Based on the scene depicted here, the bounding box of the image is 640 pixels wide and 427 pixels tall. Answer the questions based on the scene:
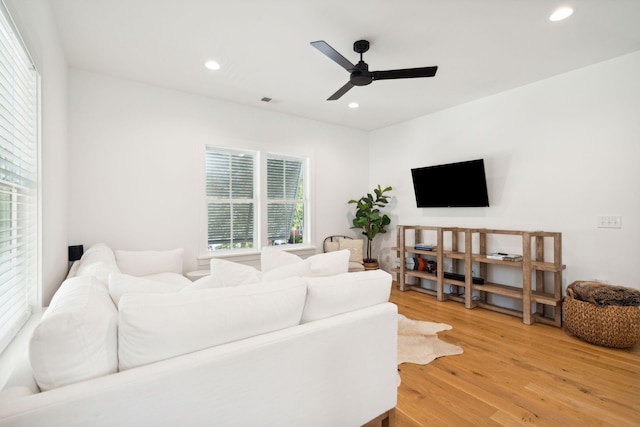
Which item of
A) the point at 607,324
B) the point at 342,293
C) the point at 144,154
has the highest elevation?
the point at 144,154

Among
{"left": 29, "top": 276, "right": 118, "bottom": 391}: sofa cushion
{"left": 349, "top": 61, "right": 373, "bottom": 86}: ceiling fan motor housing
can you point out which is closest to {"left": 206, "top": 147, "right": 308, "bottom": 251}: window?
{"left": 349, "top": 61, "right": 373, "bottom": 86}: ceiling fan motor housing

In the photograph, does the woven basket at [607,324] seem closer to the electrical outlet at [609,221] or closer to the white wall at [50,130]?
the electrical outlet at [609,221]

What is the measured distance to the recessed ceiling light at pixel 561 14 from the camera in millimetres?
2211

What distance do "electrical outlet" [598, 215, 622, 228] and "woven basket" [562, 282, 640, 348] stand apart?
80 centimetres

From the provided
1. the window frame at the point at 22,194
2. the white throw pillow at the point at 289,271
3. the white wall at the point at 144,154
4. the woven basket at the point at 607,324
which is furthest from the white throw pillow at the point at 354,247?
the window frame at the point at 22,194

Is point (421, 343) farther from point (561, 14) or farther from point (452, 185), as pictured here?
point (561, 14)

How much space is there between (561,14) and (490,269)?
2.86 m

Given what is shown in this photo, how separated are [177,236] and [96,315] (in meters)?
2.97

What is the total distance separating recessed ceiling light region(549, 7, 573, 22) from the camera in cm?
221

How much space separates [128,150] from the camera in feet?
11.4

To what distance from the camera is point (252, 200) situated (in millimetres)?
4418

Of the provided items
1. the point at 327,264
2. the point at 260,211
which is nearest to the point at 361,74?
the point at 327,264

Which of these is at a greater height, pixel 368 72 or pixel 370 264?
pixel 368 72

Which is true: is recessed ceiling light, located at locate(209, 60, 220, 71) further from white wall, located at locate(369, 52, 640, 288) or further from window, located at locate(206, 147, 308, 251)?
white wall, located at locate(369, 52, 640, 288)
